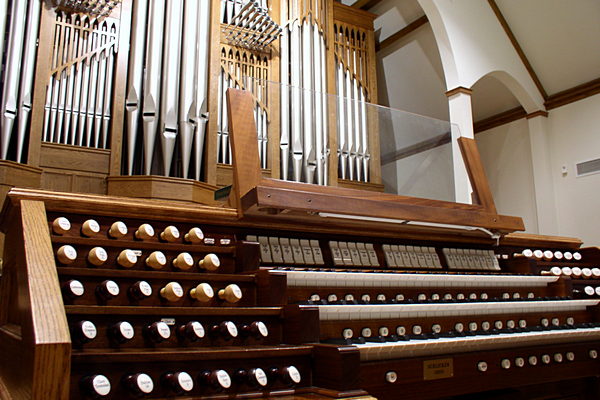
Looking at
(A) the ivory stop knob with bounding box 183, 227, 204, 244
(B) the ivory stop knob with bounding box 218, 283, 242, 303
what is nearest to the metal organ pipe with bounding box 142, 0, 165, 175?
(A) the ivory stop knob with bounding box 183, 227, 204, 244

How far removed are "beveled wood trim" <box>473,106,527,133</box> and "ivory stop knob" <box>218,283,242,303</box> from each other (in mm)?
5125

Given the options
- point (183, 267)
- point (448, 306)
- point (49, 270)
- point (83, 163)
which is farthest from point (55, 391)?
point (83, 163)

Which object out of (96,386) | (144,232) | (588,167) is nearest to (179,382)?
(96,386)

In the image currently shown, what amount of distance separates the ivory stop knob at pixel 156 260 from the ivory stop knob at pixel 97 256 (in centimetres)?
14

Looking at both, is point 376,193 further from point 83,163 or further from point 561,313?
point 83,163

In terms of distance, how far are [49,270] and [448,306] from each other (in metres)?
1.35

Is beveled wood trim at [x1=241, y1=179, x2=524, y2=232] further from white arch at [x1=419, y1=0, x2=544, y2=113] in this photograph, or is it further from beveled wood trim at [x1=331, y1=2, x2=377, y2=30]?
beveled wood trim at [x1=331, y1=2, x2=377, y2=30]

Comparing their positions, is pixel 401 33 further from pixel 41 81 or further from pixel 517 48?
pixel 41 81

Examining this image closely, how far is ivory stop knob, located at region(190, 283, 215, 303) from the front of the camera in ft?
5.47

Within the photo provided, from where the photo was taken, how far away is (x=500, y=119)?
6230 millimetres

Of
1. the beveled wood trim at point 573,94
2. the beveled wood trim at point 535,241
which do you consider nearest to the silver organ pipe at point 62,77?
the beveled wood trim at point 535,241

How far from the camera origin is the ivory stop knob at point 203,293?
65.6 inches

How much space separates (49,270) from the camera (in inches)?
52.4

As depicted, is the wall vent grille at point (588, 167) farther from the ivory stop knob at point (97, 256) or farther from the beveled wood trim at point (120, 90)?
the ivory stop knob at point (97, 256)
